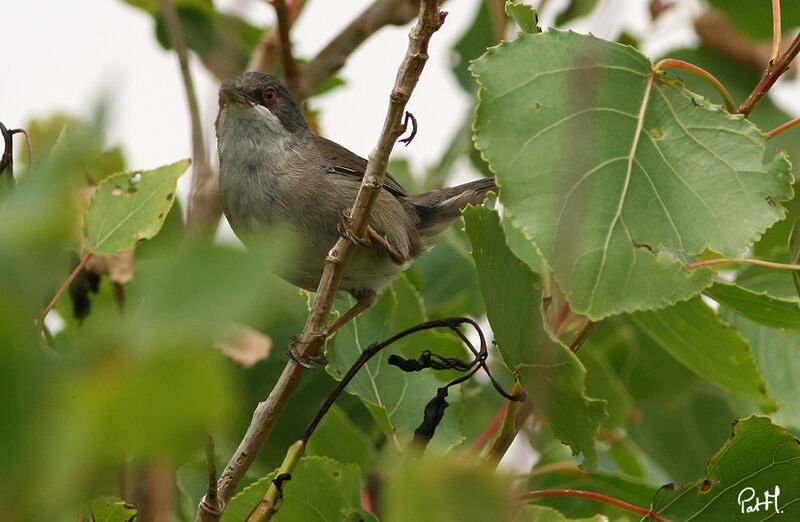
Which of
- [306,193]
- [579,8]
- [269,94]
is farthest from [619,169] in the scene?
[579,8]

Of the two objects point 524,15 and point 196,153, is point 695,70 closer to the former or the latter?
point 524,15

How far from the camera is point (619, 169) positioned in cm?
200

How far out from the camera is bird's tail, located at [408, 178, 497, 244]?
163 inches

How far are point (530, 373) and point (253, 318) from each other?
1.52 meters

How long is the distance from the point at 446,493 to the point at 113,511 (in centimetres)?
139

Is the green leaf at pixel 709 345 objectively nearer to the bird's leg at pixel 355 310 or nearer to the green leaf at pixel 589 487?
the green leaf at pixel 589 487

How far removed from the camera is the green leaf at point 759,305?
2.29m

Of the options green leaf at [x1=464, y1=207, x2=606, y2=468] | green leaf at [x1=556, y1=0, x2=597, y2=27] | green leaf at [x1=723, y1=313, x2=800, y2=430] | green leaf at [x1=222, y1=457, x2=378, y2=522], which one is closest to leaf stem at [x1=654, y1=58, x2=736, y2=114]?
green leaf at [x1=464, y1=207, x2=606, y2=468]

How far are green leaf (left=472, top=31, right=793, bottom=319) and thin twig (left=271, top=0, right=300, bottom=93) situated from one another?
157 centimetres

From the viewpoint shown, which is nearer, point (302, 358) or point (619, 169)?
point (619, 169)

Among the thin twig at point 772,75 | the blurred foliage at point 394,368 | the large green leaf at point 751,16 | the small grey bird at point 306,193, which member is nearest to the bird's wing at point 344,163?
the small grey bird at point 306,193

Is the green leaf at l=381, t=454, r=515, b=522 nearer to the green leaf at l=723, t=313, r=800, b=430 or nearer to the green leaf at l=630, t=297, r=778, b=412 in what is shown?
the green leaf at l=630, t=297, r=778, b=412

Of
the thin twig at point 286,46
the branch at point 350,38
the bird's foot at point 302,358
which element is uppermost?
the branch at point 350,38

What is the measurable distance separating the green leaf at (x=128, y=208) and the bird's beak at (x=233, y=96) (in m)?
1.46
